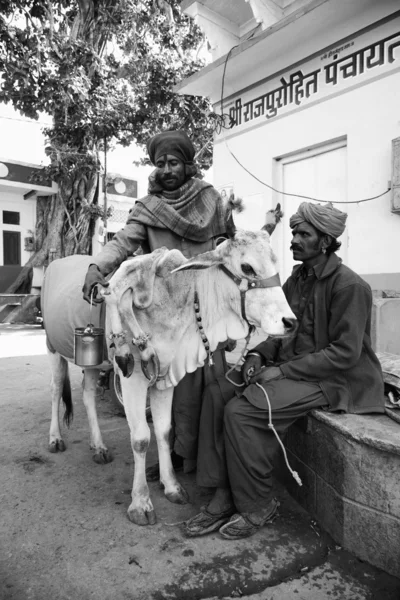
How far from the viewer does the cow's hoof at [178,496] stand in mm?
2613

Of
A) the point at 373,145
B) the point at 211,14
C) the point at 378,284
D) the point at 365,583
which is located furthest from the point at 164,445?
the point at 211,14

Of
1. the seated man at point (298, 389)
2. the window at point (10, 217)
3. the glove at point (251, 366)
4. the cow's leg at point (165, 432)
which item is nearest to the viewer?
the seated man at point (298, 389)

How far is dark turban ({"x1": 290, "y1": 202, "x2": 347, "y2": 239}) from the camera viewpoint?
2.35 m

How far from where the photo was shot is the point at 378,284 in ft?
14.8

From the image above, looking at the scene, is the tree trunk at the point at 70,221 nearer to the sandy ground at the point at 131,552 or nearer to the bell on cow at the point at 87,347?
the sandy ground at the point at 131,552

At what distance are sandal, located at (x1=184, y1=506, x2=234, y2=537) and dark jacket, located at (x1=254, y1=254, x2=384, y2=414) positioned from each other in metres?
0.81

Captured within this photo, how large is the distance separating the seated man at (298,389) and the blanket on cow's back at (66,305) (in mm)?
1057

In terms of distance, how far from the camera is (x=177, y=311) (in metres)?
2.38

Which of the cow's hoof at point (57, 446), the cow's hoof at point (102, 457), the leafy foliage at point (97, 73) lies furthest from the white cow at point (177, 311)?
the leafy foliage at point (97, 73)

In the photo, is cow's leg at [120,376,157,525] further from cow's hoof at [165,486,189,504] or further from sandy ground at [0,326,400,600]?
cow's hoof at [165,486,189,504]

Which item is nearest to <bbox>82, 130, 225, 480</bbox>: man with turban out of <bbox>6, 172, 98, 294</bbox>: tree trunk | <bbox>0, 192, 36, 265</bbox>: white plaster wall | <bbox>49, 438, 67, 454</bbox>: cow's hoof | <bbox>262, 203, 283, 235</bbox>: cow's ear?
<bbox>262, 203, 283, 235</bbox>: cow's ear

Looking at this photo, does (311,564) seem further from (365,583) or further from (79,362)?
(79,362)

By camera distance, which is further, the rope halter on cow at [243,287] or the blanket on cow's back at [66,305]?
the blanket on cow's back at [66,305]

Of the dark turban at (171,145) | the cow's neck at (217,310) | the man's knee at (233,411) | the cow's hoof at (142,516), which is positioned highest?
the dark turban at (171,145)
